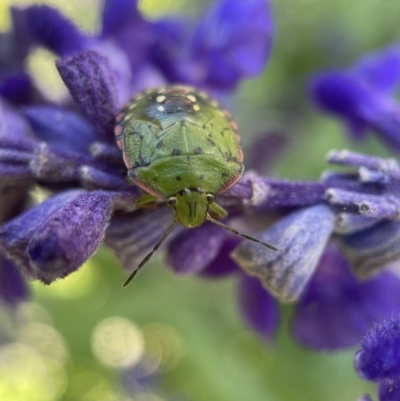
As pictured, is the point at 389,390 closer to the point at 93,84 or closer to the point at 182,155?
the point at 182,155

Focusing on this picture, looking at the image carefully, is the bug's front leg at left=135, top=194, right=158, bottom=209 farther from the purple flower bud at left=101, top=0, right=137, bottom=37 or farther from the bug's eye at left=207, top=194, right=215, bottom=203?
the purple flower bud at left=101, top=0, right=137, bottom=37

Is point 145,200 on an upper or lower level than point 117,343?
upper

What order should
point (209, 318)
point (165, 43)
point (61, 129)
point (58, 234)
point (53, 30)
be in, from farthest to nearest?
point (209, 318), point (165, 43), point (53, 30), point (61, 129), point (58, 234)

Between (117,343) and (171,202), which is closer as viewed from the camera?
(171,202)

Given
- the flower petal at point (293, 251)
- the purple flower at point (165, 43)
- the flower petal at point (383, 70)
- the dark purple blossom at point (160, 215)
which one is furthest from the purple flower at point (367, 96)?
the flower petal at point (293, 251)

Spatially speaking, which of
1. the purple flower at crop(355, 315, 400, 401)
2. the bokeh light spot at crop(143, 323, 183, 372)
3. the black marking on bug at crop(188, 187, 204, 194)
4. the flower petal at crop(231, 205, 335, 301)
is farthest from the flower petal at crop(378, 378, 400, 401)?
the bokeh light spot at crop(143, 323, 183, 372)

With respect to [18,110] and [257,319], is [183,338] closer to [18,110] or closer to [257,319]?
[257,319]

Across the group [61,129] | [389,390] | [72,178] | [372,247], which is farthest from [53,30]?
[389,390]
